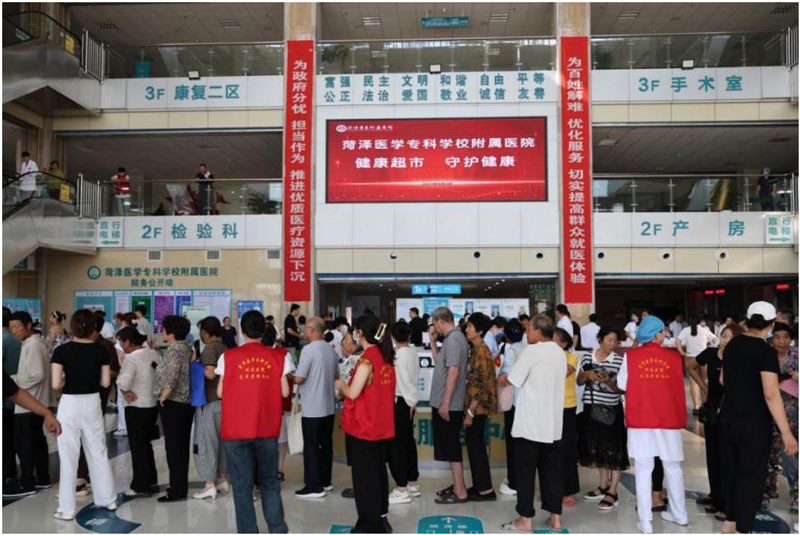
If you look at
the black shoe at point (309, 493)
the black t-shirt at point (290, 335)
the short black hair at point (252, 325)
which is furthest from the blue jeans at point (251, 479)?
the black t-shirt at point (290, 335)

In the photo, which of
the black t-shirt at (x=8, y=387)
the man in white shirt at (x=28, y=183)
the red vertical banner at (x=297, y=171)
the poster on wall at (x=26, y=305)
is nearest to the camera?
the black t-shirt at (x=8, y=387)

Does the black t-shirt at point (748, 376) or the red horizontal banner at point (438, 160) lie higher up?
the red horizontal banner at point (438, 160)

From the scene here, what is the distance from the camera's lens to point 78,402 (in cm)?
497

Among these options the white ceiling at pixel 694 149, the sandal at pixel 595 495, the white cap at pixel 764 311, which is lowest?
the sandal at pixel 595 495

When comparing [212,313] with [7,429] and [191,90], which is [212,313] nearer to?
[191,90]

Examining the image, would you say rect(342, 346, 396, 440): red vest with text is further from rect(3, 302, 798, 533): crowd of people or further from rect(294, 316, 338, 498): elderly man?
rect(294, 316, 338, 498): elderly man

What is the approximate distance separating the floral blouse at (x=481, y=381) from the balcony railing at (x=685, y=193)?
376 inches

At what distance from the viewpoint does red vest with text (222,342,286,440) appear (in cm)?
417

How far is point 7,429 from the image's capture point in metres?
6.07

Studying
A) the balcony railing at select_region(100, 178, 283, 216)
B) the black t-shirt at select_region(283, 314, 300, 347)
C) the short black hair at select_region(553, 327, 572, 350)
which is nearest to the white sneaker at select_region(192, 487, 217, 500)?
the short black hair at select_region(553, 327, 572, 350)

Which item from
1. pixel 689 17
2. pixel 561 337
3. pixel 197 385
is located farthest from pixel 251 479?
pixel 689 17

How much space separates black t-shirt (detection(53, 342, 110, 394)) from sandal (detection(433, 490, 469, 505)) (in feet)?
9.12

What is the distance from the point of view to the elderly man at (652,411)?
4590 mm

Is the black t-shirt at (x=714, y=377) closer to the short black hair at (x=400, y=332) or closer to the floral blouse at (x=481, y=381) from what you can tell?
the floral blouse at (x=481, y=381)
